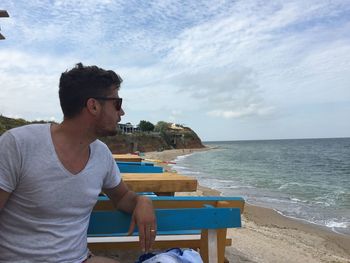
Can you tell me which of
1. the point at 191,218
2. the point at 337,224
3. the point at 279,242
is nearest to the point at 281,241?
the point at 279,242

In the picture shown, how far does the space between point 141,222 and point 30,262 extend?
60cm

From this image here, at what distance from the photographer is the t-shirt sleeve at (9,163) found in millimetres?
1837

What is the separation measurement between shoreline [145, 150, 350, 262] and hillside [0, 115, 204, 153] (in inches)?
1017

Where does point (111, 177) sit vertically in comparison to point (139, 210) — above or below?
above

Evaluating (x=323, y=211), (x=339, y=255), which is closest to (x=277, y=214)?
(x=323, y=211)

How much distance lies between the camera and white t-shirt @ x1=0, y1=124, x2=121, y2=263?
1881 millimetres

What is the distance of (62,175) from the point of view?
6.48ft

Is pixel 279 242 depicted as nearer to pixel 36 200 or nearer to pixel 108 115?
pixel 108 115

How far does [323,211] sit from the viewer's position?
15.1 metres

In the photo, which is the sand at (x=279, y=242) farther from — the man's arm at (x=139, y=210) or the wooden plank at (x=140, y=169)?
the man's arm at (x=139, y=210)

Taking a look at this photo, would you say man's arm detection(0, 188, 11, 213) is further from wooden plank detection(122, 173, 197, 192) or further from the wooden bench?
wooden plank detection(122, 173, 197, 192)

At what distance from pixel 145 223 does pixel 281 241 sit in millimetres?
7246

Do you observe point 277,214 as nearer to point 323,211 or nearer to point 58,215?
point 323,211

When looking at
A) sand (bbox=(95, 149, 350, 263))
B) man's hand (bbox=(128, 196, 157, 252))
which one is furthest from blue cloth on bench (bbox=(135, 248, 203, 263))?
sand (bbox=(95, 149, 350, 263))
